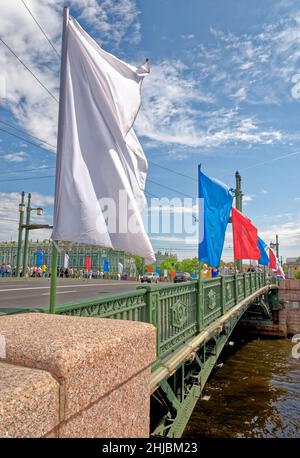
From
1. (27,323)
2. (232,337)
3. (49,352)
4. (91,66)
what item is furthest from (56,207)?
(232,337)

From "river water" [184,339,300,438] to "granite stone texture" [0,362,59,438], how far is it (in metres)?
9.92

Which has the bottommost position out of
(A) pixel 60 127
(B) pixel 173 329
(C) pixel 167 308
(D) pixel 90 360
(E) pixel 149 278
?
(B) pixel 173 329

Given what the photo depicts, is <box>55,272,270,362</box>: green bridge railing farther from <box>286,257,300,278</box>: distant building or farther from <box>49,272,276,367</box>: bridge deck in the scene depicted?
<box>286,257,300,278</box>: distant building

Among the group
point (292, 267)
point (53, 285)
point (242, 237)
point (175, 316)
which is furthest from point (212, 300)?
point (292, 267)

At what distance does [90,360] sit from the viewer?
5.72 feet

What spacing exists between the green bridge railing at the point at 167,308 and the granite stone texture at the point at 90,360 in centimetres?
117

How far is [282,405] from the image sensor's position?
42.1ft

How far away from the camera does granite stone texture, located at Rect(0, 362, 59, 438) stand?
130 centimetres

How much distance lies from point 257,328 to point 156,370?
24.8m

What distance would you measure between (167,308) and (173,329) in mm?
491

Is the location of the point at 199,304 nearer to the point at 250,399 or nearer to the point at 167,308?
the point at 167,308

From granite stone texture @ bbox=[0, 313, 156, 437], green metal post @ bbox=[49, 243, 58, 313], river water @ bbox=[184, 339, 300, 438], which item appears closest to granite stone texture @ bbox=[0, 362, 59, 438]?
granite stone texture @ bbox=[0, 313, 156, 437]

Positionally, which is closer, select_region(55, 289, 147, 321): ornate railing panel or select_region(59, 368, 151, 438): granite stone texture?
select_region(59, 368, 151, 438): granite stone texture
